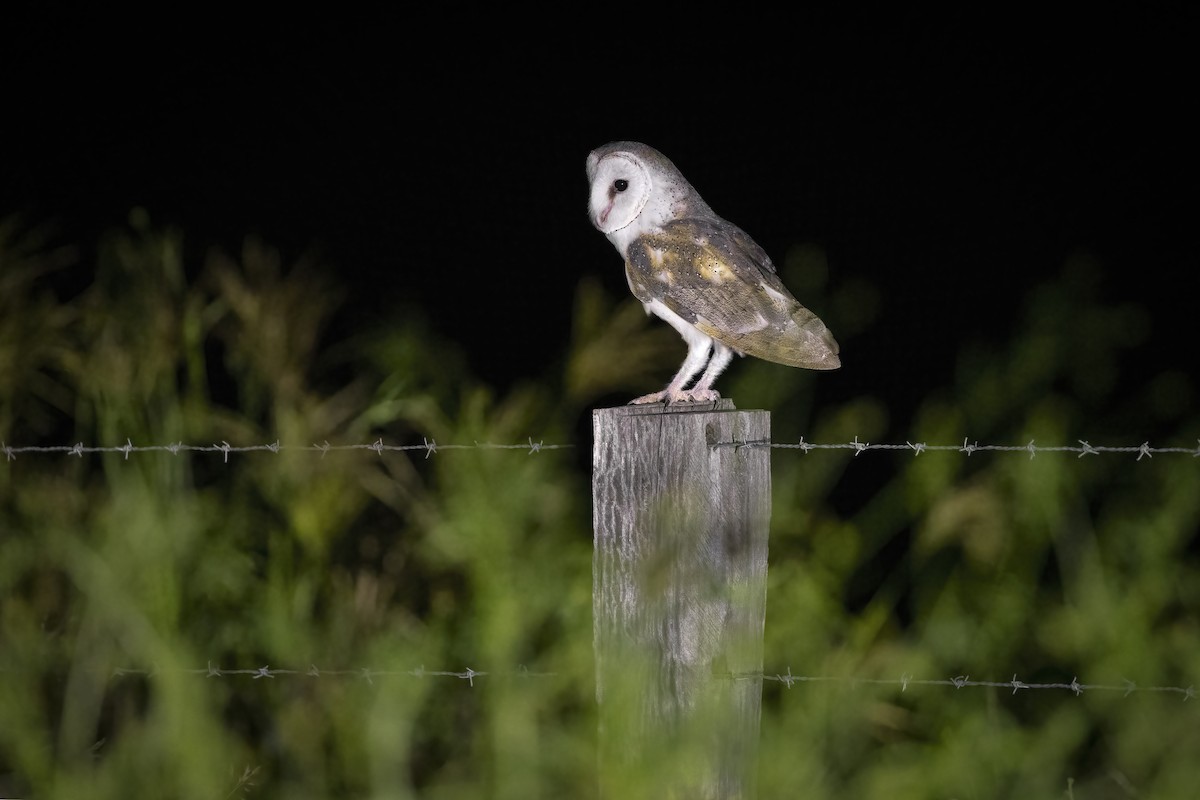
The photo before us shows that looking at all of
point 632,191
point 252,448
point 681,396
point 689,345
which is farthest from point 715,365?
point 252,448

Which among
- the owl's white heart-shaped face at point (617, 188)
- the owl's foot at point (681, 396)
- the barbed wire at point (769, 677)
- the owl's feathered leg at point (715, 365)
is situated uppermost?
the owl's white heart-shaped face at point (617, 188)

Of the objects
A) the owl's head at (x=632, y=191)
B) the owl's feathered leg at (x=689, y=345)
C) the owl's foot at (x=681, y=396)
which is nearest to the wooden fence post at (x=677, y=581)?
the owl's foot at (x=681, y=396)

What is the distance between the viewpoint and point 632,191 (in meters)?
2.29

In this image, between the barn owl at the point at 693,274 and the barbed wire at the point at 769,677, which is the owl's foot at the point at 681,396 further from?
the barbed wire at the point at 769,677

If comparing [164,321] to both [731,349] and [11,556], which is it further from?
[731,349]

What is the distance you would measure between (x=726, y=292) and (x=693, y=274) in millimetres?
64

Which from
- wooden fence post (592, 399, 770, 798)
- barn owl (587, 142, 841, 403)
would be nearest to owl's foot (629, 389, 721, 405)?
barn owl (587, 142, 841, 403)

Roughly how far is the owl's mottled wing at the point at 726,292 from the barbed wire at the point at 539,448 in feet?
0.60

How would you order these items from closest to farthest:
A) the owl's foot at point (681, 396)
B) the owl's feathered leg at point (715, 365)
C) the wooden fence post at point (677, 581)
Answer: the wooden fence post at point (677, 581), the owl's foot at point (681, 396), the owl's feathered leg at point (715, 365)

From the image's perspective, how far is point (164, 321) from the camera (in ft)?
8.34

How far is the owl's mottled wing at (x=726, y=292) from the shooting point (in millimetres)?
2170

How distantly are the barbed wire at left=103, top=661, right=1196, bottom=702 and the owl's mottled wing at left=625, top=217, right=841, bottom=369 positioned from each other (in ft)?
1.67

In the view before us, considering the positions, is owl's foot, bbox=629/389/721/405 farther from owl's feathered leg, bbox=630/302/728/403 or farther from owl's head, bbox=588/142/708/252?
owl's head, bbox=588/142/708/252

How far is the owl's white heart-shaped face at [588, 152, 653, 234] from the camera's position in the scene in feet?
7.45
